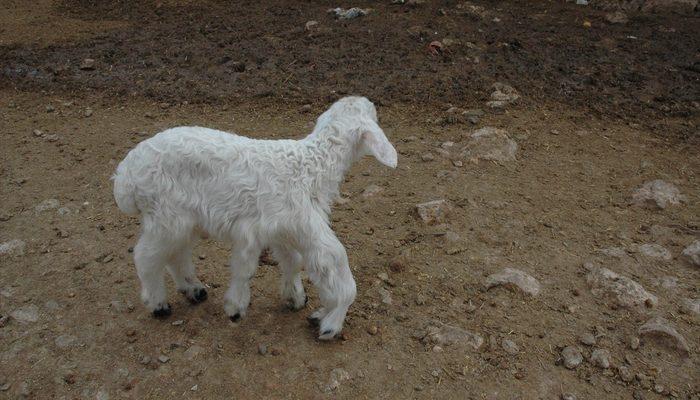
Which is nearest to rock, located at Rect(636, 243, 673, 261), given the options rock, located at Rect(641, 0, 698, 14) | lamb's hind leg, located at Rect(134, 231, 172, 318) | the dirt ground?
the dirt ground

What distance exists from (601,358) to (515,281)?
35.0 inches

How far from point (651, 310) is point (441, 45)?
5482mm

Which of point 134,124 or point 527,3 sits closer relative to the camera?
point 134,124

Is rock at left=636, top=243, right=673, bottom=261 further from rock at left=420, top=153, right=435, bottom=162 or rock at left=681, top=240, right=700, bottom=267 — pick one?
rock at left=420, top=153, right=435, bottom=162

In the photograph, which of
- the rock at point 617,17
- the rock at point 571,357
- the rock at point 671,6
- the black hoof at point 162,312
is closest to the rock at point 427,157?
the rock at point 571,357

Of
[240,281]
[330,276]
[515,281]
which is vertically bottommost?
[515,281]

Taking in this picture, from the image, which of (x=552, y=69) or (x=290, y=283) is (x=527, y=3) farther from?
(x=290, y=283)

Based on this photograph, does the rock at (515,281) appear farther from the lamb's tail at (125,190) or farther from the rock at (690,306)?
the lamb's tail at (125,190)

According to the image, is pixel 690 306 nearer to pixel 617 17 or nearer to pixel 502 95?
pixel 502 95

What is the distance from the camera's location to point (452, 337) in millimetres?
4254

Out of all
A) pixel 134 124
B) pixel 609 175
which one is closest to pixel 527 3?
pixel 609 175

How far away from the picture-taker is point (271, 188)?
3900mm

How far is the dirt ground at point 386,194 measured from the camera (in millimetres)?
4031

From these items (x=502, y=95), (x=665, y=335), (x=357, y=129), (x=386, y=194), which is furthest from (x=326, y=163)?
(x=502, y=95)
